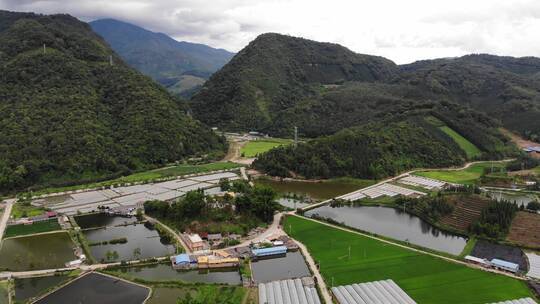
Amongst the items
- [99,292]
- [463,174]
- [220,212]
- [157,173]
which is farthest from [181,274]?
[463,174]

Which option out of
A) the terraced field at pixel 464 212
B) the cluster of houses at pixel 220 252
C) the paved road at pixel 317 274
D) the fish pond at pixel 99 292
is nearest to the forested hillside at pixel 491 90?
the terraced field at pixel 464 212

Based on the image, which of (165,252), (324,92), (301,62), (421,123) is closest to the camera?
(165,252)

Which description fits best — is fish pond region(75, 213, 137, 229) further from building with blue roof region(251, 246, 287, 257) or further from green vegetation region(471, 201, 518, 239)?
green vegetation region(471, 201, 518, 239)

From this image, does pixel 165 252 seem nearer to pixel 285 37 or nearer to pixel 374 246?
pixel 374 246

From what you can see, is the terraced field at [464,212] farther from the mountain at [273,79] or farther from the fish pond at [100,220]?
the mountain at [273,79]

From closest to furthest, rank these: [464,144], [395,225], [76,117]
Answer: [395,225] < [76,117] < [464,144]

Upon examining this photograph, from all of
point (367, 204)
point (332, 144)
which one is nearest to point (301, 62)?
point (332, 144)

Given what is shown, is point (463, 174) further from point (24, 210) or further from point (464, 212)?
point (24, 210)

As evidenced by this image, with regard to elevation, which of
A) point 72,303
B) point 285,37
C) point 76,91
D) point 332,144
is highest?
point 285,37
